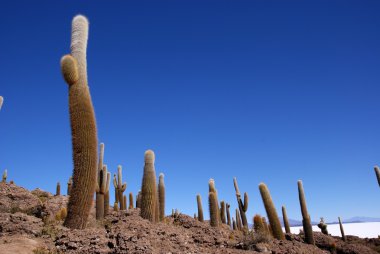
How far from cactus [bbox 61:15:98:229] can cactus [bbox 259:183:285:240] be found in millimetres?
9928

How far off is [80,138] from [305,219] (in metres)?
13.2

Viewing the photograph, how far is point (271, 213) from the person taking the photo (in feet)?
55.3

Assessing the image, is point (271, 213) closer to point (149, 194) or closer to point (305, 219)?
point (305, 219)

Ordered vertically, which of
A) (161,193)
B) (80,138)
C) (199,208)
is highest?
(80,138)

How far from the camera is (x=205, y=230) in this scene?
13680 millimetres

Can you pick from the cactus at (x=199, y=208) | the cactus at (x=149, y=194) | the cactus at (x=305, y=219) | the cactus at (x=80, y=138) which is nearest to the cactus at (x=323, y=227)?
the cactus at (x=305, y=219)

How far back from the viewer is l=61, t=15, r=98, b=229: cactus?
9508mm

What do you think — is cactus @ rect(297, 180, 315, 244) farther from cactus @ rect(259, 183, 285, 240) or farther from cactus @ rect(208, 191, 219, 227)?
cactus @ rect(208, 191, 219, 227)

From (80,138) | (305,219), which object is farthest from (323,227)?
(80,138)

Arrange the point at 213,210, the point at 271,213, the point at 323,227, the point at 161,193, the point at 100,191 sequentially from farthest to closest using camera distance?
the point at 323,227 < the point at 213,210 < the point at 161,193 < the point at 271,213 < the point at 100,191

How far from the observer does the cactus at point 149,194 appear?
12555 millimetres

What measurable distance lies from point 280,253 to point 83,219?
22.7ft

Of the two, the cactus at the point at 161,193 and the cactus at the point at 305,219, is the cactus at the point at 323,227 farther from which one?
the cactus at the point at 161,193

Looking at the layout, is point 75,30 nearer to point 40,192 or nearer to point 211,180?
point 211,180
